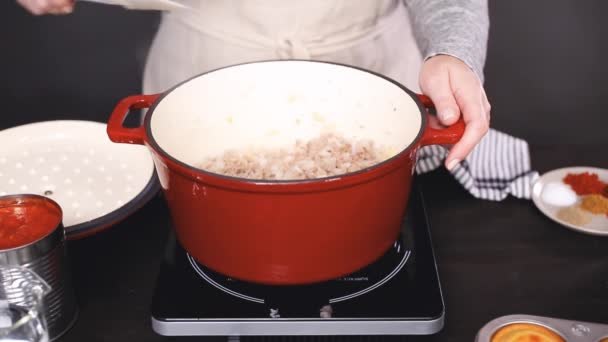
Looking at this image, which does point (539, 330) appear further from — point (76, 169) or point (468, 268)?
point (76, 169)

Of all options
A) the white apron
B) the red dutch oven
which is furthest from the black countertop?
the white apron

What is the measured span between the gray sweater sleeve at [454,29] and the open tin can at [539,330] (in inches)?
14.7

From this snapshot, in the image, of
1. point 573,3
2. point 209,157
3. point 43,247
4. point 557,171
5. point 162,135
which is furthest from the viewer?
point 573,3

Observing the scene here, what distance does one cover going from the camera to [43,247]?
0.71 m

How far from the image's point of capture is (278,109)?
39.5 inches

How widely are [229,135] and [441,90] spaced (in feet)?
1.15

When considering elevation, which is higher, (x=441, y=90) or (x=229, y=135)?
(x=441, y=90)

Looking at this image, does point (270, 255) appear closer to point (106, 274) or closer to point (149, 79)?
point (106, 274)

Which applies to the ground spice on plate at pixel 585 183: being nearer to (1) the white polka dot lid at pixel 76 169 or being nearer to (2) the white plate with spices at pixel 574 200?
(2) the white plate with spices at pixel 574 200

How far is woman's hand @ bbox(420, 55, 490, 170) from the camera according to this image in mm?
802

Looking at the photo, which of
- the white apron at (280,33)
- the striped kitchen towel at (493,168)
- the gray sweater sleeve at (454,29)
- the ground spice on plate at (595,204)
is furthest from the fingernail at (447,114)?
the white apron at (280,33)

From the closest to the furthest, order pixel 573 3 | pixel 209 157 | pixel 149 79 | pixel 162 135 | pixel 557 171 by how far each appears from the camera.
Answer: pixel 162 135 < pixel 209 157 < pixel 557 171 < pixel 149 79 < pixel 573 3

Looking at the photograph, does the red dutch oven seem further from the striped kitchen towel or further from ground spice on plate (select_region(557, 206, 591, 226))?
ground spice on plate (select_region(557, 206, 591, 226))

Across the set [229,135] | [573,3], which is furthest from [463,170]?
[573,3]
